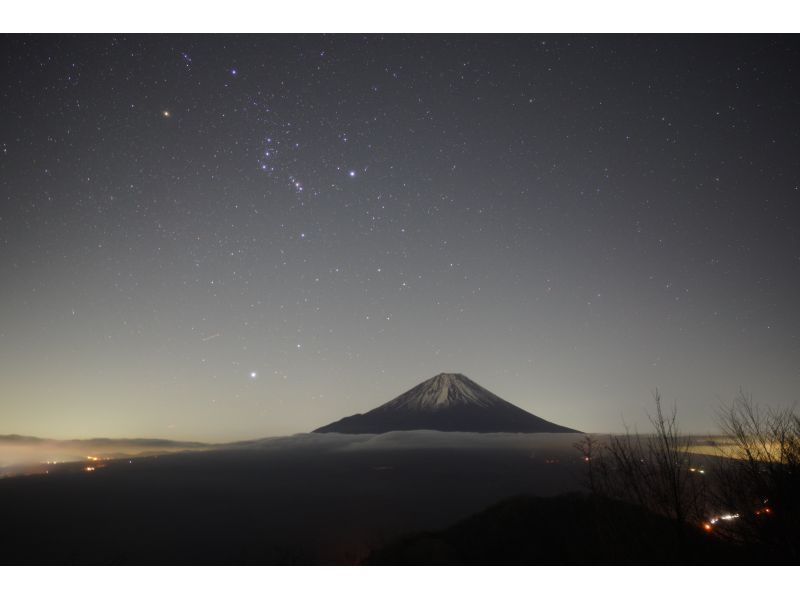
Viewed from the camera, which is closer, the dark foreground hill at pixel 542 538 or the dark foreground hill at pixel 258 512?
the dark foreground hill at pixel 542 538

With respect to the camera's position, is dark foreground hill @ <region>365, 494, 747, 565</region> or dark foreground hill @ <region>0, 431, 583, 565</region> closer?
dark foreground hill @ <region>365, 494, 747, 565</region>

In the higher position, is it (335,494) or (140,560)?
(140,560)

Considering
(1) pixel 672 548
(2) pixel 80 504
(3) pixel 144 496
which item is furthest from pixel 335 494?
(1) pixel 672 548

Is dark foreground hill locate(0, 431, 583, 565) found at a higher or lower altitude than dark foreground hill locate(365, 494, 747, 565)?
lower

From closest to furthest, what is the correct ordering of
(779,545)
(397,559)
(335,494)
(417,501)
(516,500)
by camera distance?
(779,545) → (397,559) → (516,500) → (417,501) → (335,494)

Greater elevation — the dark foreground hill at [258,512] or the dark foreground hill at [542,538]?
the dark foreground hill at [542,538]

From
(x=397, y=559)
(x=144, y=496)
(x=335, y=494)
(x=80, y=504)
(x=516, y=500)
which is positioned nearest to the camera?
(x=397, y=559)

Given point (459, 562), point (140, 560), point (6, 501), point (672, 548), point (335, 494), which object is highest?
point (672, 548)

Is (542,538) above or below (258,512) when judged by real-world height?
above

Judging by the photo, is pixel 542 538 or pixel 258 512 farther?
pixel 258 512

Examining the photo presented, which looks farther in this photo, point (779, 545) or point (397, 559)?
point (397, 559)

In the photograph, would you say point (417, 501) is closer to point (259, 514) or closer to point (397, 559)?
point (259, 514)
